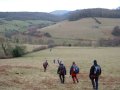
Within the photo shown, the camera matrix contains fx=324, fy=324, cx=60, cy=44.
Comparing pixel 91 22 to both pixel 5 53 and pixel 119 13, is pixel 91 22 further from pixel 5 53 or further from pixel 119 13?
pixel 5 53

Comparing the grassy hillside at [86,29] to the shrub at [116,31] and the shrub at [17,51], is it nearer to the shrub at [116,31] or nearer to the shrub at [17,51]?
the shrub at [116,31]

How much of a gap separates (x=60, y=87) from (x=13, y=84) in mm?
3547

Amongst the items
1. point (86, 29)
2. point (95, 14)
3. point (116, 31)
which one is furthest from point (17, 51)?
point (95, 14)

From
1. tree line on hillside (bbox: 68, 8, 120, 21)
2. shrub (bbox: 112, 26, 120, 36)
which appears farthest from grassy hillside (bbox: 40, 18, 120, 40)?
tree line on hillside (bbox: 68, 8, 120, 21)

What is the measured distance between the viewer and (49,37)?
14912cm

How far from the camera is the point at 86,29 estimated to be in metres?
162

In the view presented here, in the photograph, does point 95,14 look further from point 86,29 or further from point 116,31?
point 116,31

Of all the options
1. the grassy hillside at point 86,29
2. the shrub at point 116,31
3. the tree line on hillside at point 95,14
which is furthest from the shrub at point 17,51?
the tree line on hillside at point 95,14

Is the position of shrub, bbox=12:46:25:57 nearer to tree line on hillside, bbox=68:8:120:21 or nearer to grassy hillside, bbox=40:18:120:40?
grassy hillside, bbox=40:18:120:40

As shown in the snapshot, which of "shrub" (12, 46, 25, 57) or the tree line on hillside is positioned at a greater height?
the tree line on hillside

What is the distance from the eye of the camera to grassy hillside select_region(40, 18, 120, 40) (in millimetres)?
147000

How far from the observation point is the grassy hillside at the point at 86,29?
482 ft

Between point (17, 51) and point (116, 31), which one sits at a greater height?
point (17, 51)

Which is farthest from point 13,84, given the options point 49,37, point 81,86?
point 49,37
